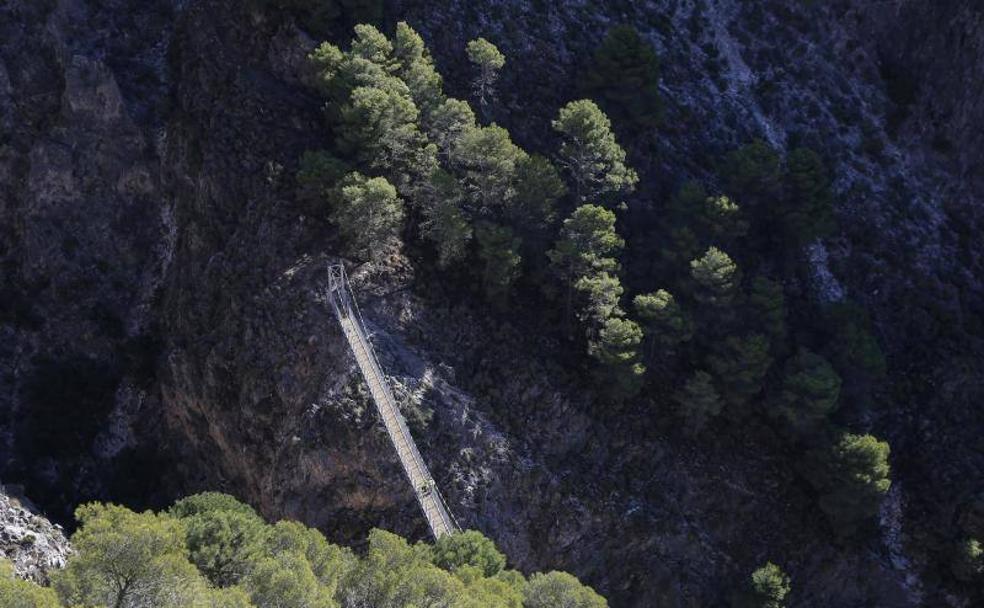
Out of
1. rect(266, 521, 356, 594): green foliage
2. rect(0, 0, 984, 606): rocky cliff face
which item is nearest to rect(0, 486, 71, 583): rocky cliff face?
rect(266, 521, 356, 594): green foliage

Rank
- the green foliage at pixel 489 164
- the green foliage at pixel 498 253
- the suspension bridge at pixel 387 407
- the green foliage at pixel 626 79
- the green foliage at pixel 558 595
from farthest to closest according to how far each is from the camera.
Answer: the green foliage at pixel 626 79 < the green foliage at pixel 489 164 < the green foliage at pixel 498 253 < the suspension bridge at pixel 387 407 < the green foliage at pixel 558 595

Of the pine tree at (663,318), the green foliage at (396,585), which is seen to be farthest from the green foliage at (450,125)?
the green foliage at (396,585)

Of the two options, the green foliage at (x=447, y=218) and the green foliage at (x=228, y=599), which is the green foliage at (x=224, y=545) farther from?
the green foliage at (x=447, y=218)

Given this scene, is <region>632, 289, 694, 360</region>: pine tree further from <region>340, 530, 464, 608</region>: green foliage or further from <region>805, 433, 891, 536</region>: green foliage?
<region>340, 530, 464, 608</region>: green foliage

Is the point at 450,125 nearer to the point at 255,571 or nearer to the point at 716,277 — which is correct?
the point at 716,277

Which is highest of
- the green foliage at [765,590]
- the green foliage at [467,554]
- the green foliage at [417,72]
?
the green foliage at [417,72]

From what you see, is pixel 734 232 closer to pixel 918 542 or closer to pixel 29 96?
pixel 918 542
